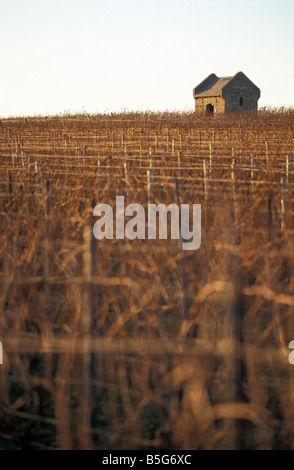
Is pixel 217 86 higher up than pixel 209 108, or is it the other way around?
pixel 217 86

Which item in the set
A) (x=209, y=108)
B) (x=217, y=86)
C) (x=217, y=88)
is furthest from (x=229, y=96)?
(x=209, y=108)

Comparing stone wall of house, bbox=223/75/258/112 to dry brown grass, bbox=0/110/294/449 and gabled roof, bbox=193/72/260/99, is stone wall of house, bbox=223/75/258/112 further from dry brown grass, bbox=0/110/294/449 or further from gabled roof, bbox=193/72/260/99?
dry brown grass, bbox=0/110/294/449

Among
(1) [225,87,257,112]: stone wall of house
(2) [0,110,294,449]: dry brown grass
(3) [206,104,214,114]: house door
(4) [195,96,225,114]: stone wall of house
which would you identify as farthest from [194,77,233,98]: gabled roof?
(2) [0,110,294,449]: dry brown grass

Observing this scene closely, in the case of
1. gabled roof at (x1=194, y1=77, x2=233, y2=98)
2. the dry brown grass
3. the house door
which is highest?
gabled roof at (x1=194, y1=77, x2=233, y2=98)

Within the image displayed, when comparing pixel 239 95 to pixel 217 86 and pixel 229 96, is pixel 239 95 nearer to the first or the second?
pixel 229 96

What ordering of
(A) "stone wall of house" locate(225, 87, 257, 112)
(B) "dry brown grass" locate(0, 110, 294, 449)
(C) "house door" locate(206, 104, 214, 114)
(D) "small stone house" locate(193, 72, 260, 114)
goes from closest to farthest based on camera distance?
(B) "dry brown grass" locate(0, 110, 294, 449) → (D) "small stone house" locate(193, 72, 260, 114) → (A) "stone wall of house" locate(225, 87, 257, 112) → (C) "house door" locate(206, 104, 214, 114)

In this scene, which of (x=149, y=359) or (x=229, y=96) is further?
(x=229, y=96)

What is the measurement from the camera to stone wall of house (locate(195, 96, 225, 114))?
115 ft

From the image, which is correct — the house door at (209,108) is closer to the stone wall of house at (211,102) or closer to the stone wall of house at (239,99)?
the stone wall of house at (211,102)

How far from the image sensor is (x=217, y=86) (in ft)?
117

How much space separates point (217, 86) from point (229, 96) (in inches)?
49.9

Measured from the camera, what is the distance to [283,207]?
5.77 metres

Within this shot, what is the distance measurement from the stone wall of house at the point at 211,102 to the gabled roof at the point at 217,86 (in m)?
0.32
